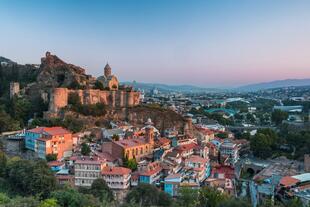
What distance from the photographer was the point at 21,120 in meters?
25.6

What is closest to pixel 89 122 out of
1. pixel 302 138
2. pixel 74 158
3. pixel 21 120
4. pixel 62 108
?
pixel 62 108

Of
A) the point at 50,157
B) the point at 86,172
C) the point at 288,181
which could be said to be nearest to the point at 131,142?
the point at 86,172

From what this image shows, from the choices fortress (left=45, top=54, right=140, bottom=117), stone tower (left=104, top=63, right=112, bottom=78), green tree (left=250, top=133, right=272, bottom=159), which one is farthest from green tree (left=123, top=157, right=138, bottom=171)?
stone tower (left=104, top=63, right=112, bottom=78)

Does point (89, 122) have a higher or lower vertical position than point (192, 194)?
higher

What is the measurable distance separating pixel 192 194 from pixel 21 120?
1558 centimetres

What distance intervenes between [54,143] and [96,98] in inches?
337

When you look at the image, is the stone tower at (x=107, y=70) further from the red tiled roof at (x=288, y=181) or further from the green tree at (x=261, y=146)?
the red tiled roof at (x=288, y=181)

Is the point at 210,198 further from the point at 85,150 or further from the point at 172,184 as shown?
the point at 85,150

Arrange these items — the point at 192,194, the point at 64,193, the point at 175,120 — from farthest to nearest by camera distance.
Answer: the point at 175,120, the point at 192,194, the point at 64,193

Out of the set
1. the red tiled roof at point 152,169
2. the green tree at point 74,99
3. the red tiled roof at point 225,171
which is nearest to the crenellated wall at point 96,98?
the green tree at point 74,99

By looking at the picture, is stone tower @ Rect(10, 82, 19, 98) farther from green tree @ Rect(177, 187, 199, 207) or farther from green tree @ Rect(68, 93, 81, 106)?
green tree @ Rect(177, 187, 199, 207)

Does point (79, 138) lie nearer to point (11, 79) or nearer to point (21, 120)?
point (21, 120)

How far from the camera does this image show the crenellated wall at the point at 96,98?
1007 inches

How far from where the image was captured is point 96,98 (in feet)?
94.4
